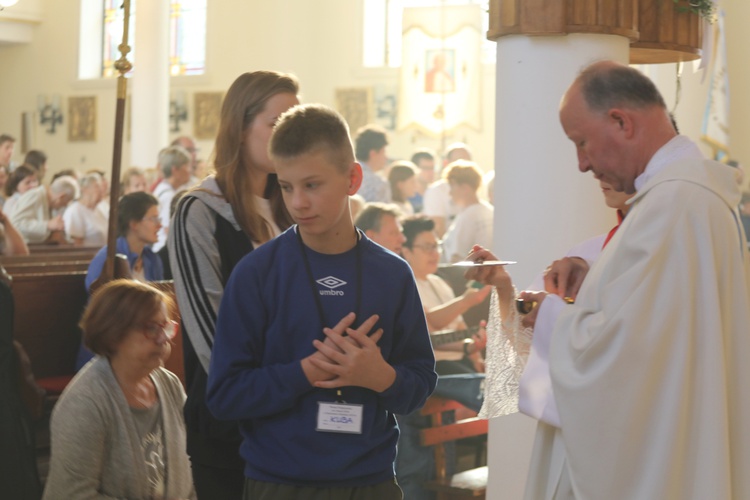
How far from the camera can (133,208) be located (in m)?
7.20

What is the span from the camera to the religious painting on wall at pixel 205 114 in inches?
838

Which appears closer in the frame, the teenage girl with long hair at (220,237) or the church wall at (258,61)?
the teenage girl with long hair at (220,237)

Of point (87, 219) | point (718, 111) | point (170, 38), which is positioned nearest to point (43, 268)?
point (87, 219)

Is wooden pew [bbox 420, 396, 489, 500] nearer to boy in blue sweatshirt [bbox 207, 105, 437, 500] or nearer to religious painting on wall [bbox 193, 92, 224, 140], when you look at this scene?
boy in blue sweatshirt [bbox 207, 105, 437, 500]

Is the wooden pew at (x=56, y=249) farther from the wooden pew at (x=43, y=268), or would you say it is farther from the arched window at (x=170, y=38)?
the arched window at (x=170, y=38)

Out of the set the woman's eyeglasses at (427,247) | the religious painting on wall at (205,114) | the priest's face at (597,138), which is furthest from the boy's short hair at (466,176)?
the religious painting on wall at (205,114)

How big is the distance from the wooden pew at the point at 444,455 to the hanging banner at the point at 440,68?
26.4 ft

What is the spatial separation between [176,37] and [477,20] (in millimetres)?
10517

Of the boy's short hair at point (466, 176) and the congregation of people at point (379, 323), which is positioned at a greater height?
the boy's short hair at point (466, 176)

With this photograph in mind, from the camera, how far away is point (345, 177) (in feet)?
8.46

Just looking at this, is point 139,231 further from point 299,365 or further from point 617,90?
point 617,90

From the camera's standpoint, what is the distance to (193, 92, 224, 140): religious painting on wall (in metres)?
21.3

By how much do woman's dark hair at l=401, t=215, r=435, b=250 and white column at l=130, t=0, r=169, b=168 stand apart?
31.2ft

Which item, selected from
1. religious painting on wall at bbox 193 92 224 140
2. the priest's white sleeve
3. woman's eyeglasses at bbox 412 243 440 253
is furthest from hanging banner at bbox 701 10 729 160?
religious painting on wall at bbox 193 92 224 140
